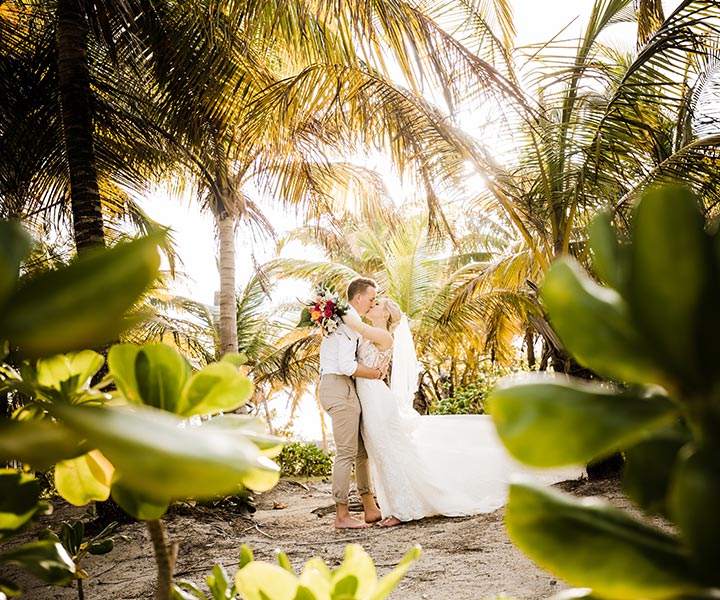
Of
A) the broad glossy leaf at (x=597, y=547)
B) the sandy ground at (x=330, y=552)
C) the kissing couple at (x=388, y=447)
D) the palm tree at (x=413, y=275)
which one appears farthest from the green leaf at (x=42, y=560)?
the palm tree at (x=413, y=275)

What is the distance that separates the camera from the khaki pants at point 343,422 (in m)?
4.01

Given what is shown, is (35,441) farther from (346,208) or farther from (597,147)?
(346,208)

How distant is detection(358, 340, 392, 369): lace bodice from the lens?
Result: 423 cm

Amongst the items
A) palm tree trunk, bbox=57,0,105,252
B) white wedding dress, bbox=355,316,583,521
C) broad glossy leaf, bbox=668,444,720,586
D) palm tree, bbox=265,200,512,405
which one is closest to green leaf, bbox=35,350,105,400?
broad glossy leaf, bbox=668,444,720,586

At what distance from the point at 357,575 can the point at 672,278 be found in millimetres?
261

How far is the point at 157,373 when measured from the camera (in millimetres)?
316

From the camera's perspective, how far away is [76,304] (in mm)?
182

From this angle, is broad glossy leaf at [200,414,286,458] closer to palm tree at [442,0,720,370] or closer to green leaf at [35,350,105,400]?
green leaf at [35,350,105,400]

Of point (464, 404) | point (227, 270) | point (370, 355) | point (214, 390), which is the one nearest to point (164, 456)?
point (214, 390)

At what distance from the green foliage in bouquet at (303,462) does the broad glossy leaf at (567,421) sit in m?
9.70

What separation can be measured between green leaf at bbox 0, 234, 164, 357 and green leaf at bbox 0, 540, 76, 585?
0.23 metres

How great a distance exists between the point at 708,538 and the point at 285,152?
17.6 ft

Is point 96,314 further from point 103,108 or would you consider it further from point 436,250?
point 436,250

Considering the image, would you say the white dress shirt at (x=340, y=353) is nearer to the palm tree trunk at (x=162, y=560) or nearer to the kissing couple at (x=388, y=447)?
the kissing couple at (x=388, y=447)
